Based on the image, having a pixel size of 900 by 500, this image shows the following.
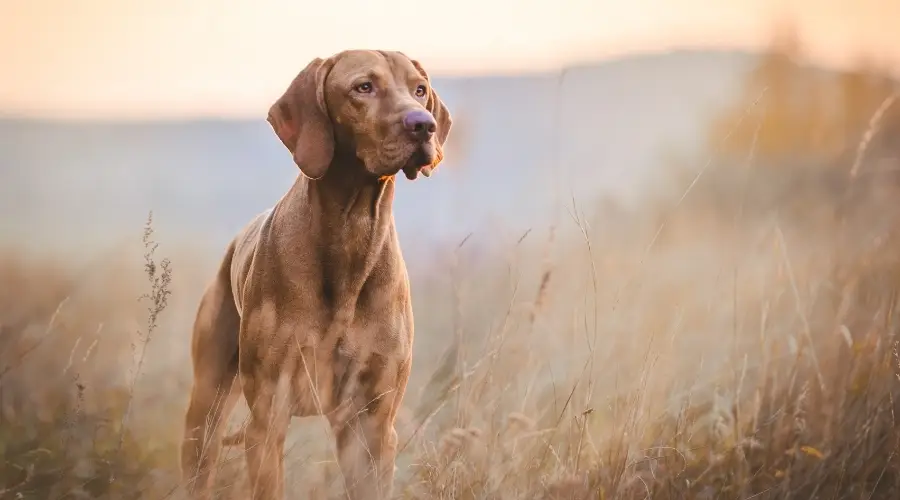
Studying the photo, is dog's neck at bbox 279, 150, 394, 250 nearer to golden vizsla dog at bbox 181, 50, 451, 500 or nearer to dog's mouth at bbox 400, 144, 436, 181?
golden vizsla dog at bbox 181, 50, 451, 500

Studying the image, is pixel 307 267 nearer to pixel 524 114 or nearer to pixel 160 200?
pixel 160 200

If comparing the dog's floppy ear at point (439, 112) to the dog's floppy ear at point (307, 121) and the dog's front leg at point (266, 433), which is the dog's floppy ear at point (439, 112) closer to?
the dog's floppy ear at point (307, 121)

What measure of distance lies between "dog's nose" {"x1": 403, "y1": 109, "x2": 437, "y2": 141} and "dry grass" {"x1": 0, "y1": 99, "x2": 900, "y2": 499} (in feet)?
2.38

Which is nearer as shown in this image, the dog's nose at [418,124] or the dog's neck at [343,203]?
the dog's nose at [418,124]

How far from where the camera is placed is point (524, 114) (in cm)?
649

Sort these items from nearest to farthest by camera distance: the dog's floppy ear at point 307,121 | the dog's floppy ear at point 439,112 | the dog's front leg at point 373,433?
1. the dog's floppy ear at point 307,121
2. the dog's front leg at point 373,433
3. the dog's floppy ear at point 439,112

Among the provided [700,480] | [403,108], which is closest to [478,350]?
[700,480]

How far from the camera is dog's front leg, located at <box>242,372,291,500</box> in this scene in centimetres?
356

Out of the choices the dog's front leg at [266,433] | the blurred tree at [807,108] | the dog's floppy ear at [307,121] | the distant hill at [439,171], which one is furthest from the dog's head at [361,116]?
the blurred tree at [807,108]

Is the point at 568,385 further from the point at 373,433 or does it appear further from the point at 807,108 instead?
the point at 807,108

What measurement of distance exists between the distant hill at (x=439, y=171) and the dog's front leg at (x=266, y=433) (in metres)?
1.22

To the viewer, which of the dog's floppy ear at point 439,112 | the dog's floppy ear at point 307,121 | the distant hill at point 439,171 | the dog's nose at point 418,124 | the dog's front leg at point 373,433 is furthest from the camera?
the distant hill at point 439,171

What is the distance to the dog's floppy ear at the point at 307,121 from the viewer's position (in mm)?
3541

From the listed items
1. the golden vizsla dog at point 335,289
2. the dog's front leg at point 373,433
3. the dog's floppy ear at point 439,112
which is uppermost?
the dog's floppy ear at point 439,112
